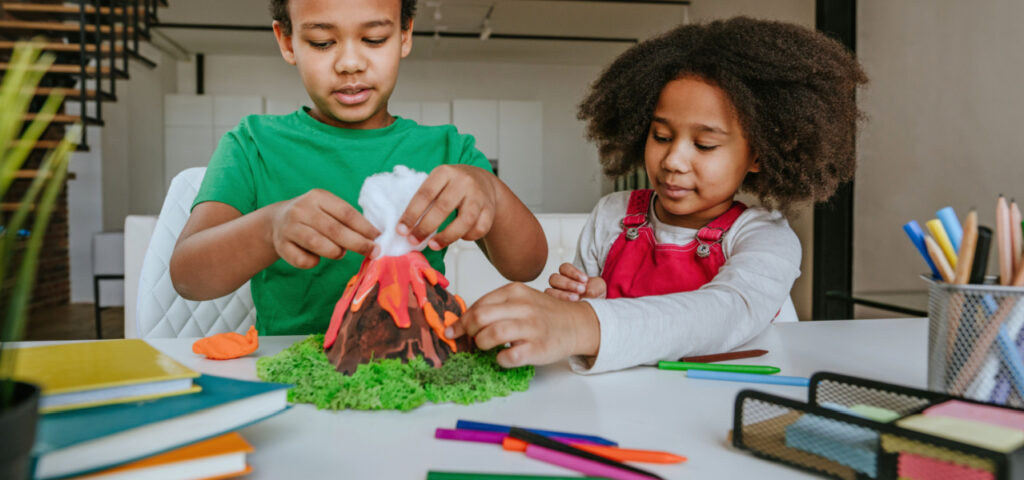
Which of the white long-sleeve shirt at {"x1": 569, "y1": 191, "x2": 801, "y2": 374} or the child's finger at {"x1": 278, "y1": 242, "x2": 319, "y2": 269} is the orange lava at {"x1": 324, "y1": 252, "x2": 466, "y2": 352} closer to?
the child's finger at {"x1": 278, "y1": 242, "x2": 319, "y2": 269}

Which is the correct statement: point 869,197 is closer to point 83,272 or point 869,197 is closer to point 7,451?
point 7,451

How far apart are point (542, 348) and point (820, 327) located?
1.80 feet

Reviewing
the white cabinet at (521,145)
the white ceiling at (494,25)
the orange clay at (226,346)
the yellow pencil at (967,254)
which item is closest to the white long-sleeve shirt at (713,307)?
the yellow pencil at (967,254)

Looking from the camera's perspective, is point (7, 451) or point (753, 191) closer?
point (7, 451)


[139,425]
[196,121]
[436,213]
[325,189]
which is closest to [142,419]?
[139,425]

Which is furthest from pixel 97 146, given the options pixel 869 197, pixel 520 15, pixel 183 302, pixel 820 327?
pixel 820 327

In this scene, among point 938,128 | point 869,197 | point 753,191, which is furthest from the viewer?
point 869,197

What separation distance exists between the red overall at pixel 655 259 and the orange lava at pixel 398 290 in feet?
1.47

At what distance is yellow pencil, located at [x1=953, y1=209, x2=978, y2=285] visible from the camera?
483mm

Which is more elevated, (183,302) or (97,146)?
(97,146)

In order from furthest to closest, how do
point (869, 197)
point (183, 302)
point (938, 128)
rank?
point (869, 197)
point (938, 128)
point (183, 302)

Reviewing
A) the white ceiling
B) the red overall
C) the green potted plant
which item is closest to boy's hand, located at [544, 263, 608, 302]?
the red overall

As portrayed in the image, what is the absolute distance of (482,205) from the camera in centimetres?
69

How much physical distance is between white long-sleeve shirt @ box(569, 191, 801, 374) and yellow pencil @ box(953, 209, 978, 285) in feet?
0.80
